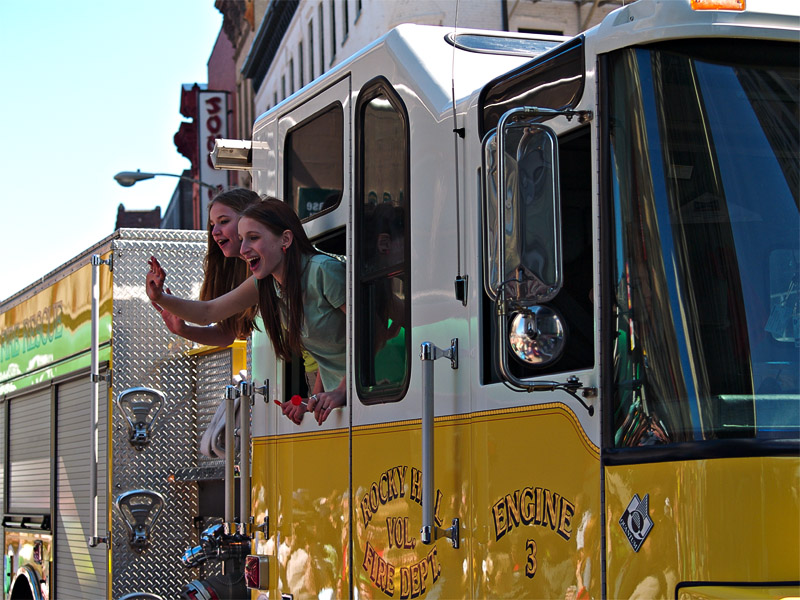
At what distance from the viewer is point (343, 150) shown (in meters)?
4.93

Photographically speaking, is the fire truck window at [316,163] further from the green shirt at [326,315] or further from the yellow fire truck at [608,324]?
the yellow fire truck at [608,324]

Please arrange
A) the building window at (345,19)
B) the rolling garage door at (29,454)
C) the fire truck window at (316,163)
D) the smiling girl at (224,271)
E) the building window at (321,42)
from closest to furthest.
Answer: the fire truck window at (316,163) → the smiling girl at (224,271) → the rolling garage door at (29,454) → the building window at (345,19) → the building window at (321,42)

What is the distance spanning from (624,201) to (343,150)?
1886 millimetres

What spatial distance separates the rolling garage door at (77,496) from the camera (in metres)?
7.43

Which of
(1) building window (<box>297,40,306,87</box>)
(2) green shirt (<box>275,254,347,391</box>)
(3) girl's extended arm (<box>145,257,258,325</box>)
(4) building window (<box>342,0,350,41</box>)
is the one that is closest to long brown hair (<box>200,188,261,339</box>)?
(3) girl's extended arm (<box>145,257,258,325</box>)

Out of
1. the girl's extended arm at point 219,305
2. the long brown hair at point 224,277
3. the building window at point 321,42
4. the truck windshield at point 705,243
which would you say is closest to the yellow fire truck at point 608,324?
the truck windshield at point 705,243

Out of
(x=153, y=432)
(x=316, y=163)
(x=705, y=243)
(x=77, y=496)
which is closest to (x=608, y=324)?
(x=705, y=243)

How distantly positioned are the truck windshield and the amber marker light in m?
0.10

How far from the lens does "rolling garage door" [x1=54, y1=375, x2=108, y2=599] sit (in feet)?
24.4

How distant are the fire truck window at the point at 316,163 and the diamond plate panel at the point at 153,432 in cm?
245

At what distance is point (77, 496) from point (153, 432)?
33.0 inches

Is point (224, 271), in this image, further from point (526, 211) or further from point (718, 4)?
point (718, 4)

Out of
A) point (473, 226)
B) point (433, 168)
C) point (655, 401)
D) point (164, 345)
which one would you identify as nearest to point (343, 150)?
point (433, 168)

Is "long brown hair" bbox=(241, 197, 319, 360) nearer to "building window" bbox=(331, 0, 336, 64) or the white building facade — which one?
the white building facade
